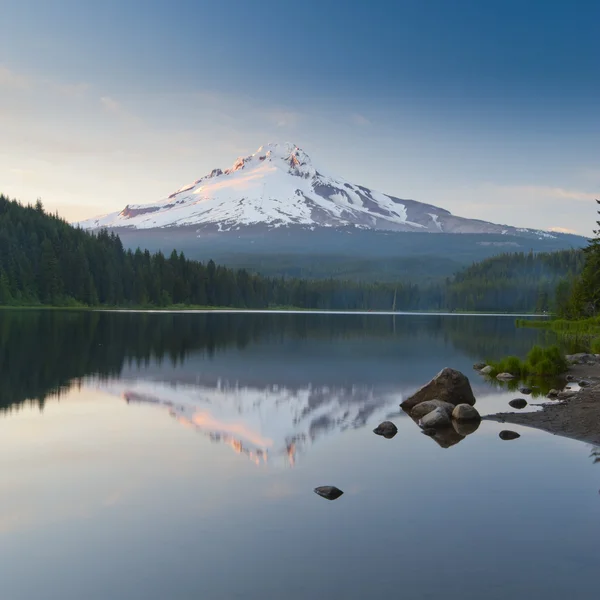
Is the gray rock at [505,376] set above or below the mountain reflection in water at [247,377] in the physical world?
above

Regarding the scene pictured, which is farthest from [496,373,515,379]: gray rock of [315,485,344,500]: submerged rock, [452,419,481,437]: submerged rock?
[315,485,344,500]: submerged rock

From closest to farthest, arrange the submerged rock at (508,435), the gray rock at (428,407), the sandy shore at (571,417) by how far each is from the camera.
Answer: the submerged rock at (508,435), the sandy shore at (571,417), the gray rock at (428,407)

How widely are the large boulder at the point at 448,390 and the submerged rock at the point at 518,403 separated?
1754mm

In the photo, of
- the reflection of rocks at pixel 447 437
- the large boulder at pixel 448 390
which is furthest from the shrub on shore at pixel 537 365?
the reflection of rocks at pixel 447 437

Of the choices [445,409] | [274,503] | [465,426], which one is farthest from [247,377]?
[274,503]

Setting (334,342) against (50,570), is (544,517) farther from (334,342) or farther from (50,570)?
(334,342)

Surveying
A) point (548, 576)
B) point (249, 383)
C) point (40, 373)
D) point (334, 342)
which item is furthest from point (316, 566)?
point (334, 342)

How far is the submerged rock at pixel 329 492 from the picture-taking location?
606 inches

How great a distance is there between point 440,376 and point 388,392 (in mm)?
6276

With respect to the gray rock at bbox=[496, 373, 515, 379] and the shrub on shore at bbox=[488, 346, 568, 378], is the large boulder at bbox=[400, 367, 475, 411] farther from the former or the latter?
the shrub on shore at bbox=[488, 346, 568, 378]

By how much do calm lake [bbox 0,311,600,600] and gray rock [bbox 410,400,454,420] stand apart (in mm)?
872

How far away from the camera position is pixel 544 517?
46.1ft

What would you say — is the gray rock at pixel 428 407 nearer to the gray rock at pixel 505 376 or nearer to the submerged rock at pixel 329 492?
the submerged rock at pixel 329 492

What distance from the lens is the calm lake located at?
1088 centimetres
